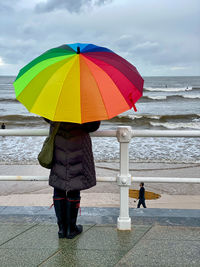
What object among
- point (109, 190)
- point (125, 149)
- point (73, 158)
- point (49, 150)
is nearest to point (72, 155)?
point (73, 158)

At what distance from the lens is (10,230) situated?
3.26 metres

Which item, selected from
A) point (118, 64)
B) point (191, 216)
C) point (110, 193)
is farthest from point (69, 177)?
point (110, 193)

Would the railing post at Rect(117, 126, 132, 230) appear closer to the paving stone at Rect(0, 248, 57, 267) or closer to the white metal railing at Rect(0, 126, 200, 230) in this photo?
the white metal railing at Rect(0, 126, 200, 230)

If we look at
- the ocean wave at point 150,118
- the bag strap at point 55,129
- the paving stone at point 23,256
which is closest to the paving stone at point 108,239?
the paving stone at point 23,256

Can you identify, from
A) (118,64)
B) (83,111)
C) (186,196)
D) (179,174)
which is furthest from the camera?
(179,174)

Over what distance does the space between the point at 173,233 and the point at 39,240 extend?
1.21m

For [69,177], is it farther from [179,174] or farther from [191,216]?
[179,174]

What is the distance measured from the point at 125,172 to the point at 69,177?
1.94ft

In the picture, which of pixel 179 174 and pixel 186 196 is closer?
pixel 186 196

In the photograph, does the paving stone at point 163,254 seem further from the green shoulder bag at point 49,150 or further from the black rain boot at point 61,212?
the green shoulder bag at point 49,150

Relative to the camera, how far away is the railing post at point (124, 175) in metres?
3.16

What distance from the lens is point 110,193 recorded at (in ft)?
32.7

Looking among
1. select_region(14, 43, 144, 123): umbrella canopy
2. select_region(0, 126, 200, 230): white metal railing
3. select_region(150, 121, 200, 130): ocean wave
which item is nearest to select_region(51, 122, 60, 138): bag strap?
select_region(0, 126, 200, 230): white metal railing

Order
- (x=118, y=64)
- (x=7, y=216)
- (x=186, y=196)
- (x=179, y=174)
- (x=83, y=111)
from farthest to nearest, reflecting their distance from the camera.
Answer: (x=179, y=174) → (x=186, y=196) → (x=7, y=216) → (x=118, y=64) → (x=83, y=111)
